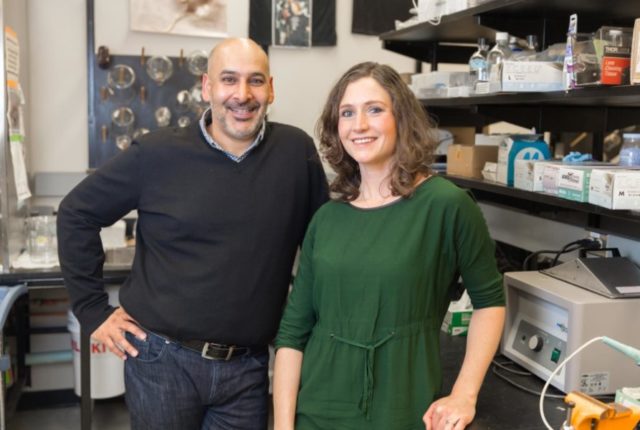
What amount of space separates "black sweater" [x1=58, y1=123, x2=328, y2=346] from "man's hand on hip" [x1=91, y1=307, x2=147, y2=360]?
0.09 feet

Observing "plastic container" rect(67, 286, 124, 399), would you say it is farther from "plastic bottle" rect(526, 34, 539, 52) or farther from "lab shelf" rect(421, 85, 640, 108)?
"plastic bottle" rect(526, 34, 539, 52)

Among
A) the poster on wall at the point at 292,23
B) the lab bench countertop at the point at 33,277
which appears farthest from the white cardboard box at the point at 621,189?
the poster on wall at the point at 292,23

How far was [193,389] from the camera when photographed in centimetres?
184

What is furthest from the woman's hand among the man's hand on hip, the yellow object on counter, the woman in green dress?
the man's hand on hip

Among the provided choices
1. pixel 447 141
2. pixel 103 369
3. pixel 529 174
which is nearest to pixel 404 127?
pixel 529 174

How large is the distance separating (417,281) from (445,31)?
58.9 inches

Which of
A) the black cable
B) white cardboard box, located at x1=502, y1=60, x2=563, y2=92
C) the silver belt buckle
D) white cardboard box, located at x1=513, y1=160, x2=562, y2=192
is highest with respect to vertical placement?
white cardboard box, located at x1=502, y1=60, x2=563, y2=92

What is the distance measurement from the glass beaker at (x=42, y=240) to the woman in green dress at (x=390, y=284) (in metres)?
1.79

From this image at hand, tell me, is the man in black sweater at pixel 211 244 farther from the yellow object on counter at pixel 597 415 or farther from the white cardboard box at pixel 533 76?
the yellow object on counter at pixel 597 415

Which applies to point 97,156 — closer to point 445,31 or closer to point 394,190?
point 445,31

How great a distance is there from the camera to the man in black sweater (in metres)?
1.79

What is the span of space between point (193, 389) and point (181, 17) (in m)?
2.28

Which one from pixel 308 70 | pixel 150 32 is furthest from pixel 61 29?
pixel 308 70

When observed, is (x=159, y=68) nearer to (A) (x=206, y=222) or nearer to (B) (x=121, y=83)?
(B) (x=121, y=83)
